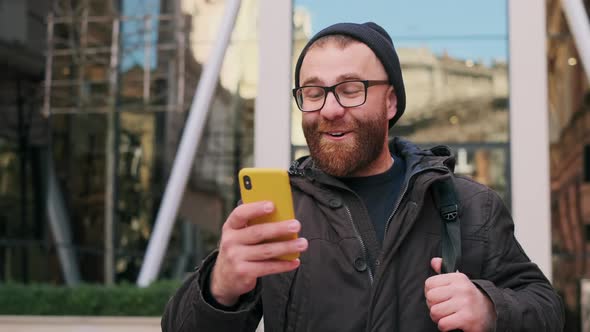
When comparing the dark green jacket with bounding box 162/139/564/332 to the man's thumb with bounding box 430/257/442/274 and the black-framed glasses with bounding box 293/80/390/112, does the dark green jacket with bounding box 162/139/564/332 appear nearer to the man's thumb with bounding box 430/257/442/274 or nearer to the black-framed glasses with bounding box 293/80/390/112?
the man's thumb with bounding box 430/257/442/274

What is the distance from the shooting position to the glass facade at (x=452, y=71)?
9555mm

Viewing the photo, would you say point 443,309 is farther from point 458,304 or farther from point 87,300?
point 87,300

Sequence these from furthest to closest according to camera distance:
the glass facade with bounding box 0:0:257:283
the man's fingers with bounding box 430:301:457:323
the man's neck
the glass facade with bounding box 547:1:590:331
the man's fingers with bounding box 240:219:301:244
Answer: the glass facade with bounding box 0:0:257:283 < the glass facade with bounding box 547:1:590:331 < the man's neck < the man's fingers with bounding box 430:301:457:323 < the man's fingers with bounding box 240:219:301:244

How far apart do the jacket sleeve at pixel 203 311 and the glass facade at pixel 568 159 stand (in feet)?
38.5

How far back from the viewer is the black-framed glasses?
1.82 metres

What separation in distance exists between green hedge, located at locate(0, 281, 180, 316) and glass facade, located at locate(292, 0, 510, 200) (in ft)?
8.50

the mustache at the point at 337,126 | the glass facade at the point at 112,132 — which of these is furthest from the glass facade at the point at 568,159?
the mustache at the point at 337,126

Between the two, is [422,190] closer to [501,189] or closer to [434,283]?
[434,283]

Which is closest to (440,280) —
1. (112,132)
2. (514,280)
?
(514,280)

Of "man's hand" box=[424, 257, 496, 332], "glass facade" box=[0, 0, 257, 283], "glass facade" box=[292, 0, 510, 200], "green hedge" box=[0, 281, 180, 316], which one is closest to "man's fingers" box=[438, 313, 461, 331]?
"man's hand" box=[424, 257, 496, 332]

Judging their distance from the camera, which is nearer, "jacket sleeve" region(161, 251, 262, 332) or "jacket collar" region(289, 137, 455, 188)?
"jacket sleeve" region(161, 251, 262, 332)

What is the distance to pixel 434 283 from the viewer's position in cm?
161

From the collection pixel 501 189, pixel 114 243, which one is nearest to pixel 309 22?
pixel 501 189

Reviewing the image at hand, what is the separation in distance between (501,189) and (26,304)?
6.86 meters
